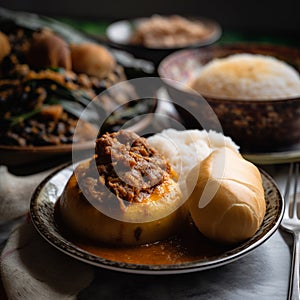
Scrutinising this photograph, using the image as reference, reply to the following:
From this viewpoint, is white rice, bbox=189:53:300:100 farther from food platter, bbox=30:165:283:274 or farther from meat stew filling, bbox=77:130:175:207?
meat stew filling, bbox=77:130:175:207

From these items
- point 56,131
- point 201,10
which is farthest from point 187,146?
point 201,10

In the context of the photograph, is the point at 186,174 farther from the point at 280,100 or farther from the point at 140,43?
the point at 140,43

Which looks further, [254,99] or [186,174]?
[254,99]

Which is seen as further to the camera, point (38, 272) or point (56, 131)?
point (56, 131)

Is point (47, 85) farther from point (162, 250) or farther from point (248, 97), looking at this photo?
point (162, 250)

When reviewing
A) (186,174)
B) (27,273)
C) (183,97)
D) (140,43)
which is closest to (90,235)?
(27,273)

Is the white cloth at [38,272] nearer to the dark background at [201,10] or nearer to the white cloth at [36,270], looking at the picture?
the white cloth at [36,270]
